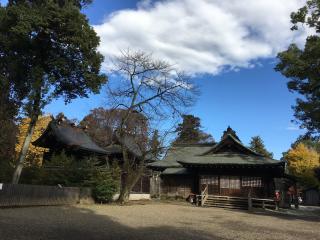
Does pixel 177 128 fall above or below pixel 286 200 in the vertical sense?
above

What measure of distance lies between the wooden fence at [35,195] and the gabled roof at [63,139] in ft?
Answer: 36.7

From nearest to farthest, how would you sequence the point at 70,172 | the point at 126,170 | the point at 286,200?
the point at 70,172 → the point at 126,170 → the point at 286,200

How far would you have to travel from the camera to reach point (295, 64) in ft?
74.8

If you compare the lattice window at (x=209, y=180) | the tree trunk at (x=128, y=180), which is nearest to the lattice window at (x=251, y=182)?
the lattice window at (x=209, y=180)

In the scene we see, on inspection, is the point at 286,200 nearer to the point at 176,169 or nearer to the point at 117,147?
the point at 176,169

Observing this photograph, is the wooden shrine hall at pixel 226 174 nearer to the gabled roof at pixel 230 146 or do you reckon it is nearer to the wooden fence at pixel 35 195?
the gabled roof at pixel 230 146

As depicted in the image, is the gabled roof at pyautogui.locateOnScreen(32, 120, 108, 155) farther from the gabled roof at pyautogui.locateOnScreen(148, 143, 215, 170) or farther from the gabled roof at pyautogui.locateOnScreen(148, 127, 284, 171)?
the gabled roof at pyautogui.locateOnScreen(148, 127, 284, 171)

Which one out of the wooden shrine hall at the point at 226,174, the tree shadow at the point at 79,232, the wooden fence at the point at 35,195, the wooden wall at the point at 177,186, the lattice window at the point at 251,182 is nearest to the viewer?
the tree shadow at the point at 79,232

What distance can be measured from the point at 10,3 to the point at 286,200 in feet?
111

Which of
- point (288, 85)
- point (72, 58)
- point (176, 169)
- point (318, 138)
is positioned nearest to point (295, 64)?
point (288, 85)

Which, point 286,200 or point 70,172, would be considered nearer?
point 70,172

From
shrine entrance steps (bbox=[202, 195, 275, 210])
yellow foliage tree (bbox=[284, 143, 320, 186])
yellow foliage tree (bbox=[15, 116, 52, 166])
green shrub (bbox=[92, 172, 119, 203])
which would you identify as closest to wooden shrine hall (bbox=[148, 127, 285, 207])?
shrine entrance steps (bbox=[202, 195, 275, 210])

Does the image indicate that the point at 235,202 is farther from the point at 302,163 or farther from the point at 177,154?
the point at 302,163

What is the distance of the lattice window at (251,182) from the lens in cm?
3300
